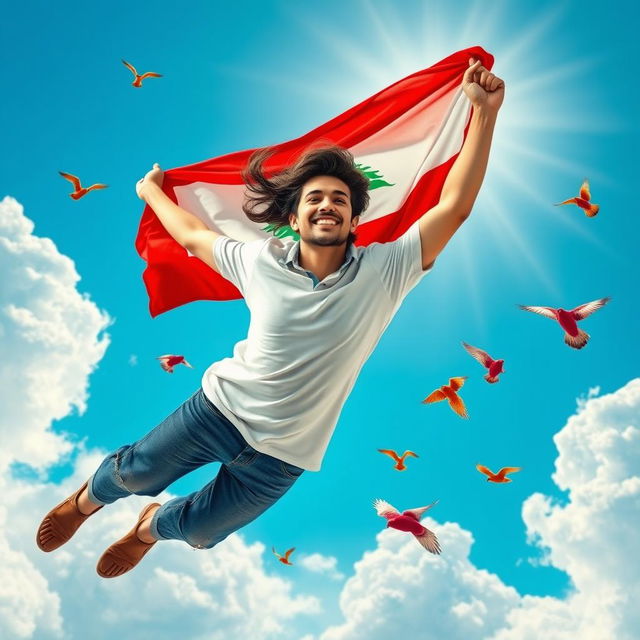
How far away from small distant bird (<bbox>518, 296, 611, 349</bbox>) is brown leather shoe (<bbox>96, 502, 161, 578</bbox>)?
3.84 meters

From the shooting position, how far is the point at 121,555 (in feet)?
17.6

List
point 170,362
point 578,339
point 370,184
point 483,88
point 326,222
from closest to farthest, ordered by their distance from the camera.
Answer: point 326,222 → point 483,88 → point 370,184 → point 578,339 → point 170,362

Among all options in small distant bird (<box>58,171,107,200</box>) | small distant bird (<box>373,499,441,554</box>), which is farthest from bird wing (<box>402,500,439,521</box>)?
small distant bird (<box>58,171,107,200</box>)

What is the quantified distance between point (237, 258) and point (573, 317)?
3.07 meters

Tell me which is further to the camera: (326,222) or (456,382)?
(456,382)

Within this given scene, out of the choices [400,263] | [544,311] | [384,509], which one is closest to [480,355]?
[544,311]

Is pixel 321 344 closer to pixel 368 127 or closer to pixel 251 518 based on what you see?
pixel 251 518

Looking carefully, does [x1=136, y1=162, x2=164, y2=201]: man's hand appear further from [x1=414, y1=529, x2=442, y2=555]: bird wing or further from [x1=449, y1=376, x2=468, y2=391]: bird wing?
[x1=414, y1=529, x2=442, y2=555]: bird wing

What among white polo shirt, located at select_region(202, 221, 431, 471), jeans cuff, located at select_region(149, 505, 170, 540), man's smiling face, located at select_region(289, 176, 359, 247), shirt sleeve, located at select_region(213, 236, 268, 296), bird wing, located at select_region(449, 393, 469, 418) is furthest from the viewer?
bird wing, located at select_region(449, 393, 469, 418)

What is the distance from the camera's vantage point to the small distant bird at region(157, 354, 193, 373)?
7.11m

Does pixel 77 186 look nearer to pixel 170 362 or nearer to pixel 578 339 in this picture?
pixel 170 362

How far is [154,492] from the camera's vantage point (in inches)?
186

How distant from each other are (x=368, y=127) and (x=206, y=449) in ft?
9.44

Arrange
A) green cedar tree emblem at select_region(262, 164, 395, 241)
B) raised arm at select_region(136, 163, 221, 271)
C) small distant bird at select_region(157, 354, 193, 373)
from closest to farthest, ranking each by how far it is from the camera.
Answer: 1. raised arm at select_region(136, 163, 221, 271)
2. green cedar tree emblem at select_region(262, 164, 395, 241)
3. small distant bird at select_region(157, 354, 193, 373)
